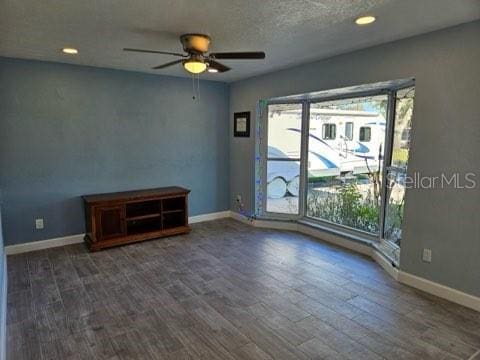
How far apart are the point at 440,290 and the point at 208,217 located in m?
3.62

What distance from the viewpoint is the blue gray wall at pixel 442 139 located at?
2.65 metres

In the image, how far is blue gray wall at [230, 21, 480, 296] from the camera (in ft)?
8.69

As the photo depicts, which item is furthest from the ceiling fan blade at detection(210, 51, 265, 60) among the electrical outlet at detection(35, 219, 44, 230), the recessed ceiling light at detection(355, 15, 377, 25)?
the electrical outlet at detection(35, 219, 44, 230)

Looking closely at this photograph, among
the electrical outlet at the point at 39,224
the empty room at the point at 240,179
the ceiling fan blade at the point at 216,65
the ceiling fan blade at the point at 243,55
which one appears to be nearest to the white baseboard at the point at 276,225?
the empty room at the point at 240,179

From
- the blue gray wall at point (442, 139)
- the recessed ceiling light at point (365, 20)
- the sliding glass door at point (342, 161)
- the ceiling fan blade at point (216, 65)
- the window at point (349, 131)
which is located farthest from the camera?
the window at point (349, 131)

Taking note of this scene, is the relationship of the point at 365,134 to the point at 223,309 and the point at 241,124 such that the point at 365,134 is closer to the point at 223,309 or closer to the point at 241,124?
the point at 241,124

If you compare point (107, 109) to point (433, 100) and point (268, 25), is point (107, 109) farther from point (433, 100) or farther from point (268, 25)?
point (433, 100)

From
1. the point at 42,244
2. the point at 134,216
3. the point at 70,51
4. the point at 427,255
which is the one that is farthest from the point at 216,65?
the point at 42,244

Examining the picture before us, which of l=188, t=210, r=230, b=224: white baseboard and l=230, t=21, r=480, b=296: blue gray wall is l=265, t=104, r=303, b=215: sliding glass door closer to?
l=188, t=210, r=230, b=224: white baseboard

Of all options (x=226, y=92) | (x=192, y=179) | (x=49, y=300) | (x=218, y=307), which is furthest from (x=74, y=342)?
(x=226, y=92)

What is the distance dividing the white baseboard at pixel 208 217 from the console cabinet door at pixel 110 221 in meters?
1.35

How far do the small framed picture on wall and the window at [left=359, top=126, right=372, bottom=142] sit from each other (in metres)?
1.83

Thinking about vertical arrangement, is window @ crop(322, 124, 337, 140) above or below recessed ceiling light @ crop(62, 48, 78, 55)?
below

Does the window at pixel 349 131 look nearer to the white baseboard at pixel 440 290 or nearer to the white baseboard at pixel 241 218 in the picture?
the white baseboard at pixel 440 290
